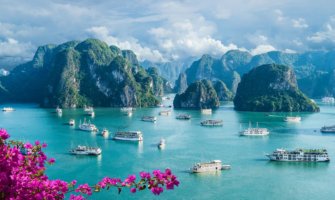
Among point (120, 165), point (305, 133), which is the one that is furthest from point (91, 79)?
point (120, 165)

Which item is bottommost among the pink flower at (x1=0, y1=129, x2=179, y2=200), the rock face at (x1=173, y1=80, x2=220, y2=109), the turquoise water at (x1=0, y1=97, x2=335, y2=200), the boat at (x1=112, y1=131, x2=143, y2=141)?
the turquoise water at (x1=0, y1=97, x2=335, y2=200)

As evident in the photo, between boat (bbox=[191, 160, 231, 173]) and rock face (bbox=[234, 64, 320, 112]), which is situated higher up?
rock face (bbox=[234, 64, 320, 112])

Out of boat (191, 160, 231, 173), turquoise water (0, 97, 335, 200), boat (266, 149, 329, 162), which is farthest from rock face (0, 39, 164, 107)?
boat (191, 160, 231, 173)

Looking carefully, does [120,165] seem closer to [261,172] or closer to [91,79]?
[261,172]

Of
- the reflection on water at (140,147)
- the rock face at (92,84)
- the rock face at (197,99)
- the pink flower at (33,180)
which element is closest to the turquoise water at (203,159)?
the reflection on water at (140,147)

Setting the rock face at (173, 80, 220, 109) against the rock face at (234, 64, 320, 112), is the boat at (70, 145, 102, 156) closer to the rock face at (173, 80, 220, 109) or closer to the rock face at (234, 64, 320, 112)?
the rock face at (234, 64, 320, 112)
